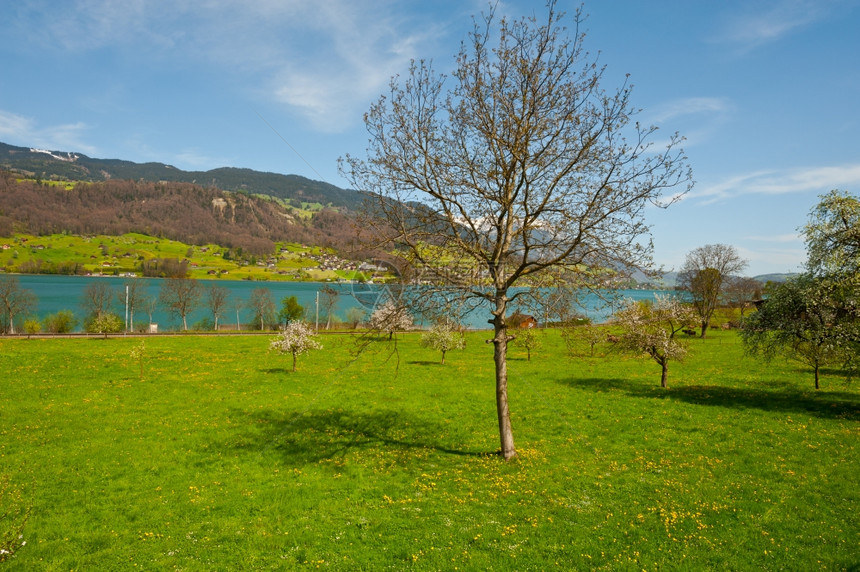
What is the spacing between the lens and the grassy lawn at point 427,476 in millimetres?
8227

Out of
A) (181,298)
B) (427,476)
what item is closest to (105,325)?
(181,298)

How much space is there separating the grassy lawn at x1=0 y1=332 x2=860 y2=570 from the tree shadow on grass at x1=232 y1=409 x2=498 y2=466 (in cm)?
12

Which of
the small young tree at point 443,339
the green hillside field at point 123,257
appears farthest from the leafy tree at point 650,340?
the green hillside field at point 123,257

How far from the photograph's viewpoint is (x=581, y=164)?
11.8m

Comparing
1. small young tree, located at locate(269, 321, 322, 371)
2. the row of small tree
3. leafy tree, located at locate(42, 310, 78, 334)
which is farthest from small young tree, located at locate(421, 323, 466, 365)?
leafy tree, located at locate(42, 310, 78, 334)

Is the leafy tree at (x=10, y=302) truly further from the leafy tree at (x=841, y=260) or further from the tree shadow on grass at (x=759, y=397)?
the leafy tree at (x=841, y=260)

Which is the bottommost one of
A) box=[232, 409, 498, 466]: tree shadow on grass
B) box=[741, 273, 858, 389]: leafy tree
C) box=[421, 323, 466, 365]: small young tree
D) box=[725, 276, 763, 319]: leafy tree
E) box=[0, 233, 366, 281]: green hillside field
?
box=[232, 409, 498, 466]: tree shadow on grass

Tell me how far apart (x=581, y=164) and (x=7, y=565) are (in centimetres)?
1549

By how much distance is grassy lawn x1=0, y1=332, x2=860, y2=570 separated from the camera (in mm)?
8227

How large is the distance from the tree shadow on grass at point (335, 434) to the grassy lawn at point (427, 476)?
12cm

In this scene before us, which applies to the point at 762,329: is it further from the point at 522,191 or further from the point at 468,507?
the point at 468,507

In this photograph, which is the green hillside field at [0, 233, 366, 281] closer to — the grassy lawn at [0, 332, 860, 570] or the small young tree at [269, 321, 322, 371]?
the small young tree at [269, 321, 322, 371]

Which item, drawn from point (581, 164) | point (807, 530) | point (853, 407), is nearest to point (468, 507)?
point (807, 530)

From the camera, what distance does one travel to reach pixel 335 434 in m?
16.4
